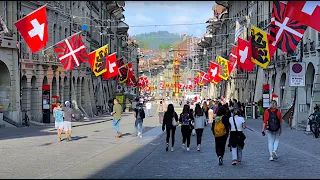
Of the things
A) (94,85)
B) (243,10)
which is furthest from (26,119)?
(243,10)

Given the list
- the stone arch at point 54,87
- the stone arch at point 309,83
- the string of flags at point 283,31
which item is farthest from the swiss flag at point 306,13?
the stone arch at point 54,87

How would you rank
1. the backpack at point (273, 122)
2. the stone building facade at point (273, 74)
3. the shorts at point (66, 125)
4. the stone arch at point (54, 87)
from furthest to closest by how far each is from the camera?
the stone arch at point (54, 87)
the stone building facade at point (273, 74)
the shorts at point (66, 125)
the backpack at point (273, 122)

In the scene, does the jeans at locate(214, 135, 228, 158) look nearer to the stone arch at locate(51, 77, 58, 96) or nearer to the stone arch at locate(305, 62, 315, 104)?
the stone arch at locate(305, 62, 315, 104)

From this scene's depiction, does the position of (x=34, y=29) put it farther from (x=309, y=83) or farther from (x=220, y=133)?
(x=309, y=83)

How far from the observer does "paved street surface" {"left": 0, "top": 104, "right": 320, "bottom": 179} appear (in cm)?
1339

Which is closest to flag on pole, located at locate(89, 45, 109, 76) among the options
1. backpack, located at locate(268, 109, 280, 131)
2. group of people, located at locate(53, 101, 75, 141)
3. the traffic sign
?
the traffic sign

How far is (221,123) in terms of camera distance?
51.6 ft

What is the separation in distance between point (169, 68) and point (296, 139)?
17033cm

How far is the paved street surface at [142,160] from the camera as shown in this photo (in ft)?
43.9

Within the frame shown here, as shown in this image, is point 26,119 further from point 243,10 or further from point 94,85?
point 243,10

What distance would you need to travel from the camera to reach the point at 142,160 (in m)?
16.6

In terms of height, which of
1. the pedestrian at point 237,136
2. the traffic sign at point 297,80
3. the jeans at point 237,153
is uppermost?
the traffic sign at point 297,80

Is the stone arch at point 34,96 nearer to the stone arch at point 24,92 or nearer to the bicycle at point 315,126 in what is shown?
the stone arch at point 24,92

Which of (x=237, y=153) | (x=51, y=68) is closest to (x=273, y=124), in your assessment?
(x=237, y=153)
